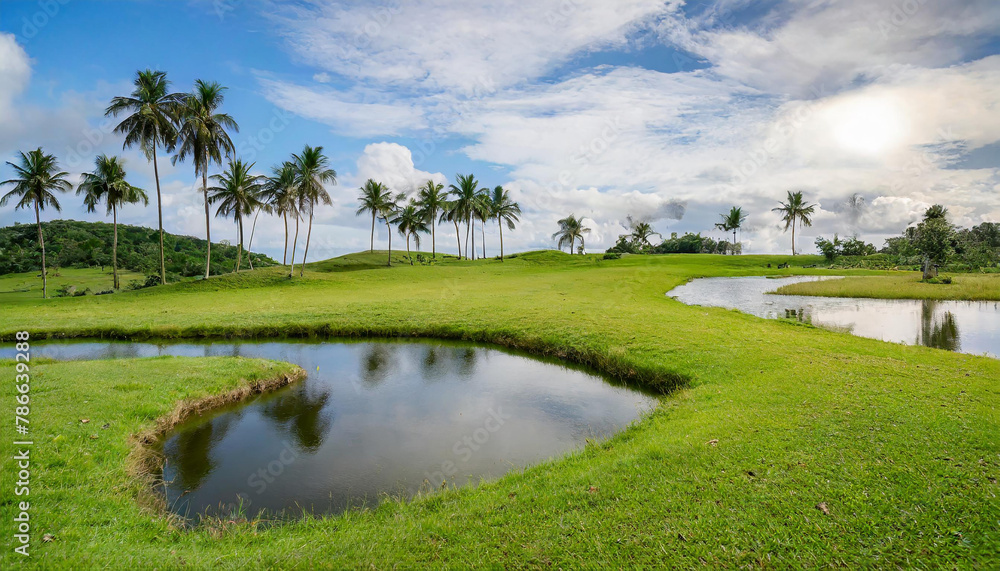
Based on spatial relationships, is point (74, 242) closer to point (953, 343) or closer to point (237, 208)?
point (237, 208)

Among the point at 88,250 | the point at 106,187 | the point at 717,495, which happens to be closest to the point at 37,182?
the point at 106,187

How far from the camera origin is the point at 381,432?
10.6 metres

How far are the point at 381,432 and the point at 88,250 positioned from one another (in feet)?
267

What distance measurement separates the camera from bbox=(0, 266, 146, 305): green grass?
137 ft

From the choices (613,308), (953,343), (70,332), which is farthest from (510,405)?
(70,332)

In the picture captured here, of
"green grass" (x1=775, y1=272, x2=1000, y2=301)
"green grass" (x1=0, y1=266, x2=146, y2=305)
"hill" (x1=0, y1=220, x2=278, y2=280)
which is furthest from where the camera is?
"hill" (x1=0, y1=220, x2=278, y2=280)

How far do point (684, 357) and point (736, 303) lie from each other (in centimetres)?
1829

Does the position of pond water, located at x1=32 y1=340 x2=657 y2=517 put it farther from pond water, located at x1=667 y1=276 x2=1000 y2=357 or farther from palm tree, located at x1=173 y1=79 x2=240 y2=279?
palm tree, located at x1=173 y1=79 x2=240 y2=279

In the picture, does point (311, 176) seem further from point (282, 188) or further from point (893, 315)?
point (893, 315)

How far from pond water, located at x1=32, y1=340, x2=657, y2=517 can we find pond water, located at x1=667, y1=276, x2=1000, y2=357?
1382cm

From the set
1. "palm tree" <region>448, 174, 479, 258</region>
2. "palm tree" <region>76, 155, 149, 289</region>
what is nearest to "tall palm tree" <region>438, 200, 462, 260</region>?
"palm tree" <region>448, 174, 479, 258</region>

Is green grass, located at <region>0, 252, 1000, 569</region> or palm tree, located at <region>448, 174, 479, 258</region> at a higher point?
palm tree, located at <region>448, 174, 479, 258</region>

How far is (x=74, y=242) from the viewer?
6831 cm

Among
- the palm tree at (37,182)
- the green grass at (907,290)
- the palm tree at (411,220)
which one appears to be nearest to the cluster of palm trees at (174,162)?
the palm tree at (37,182)
